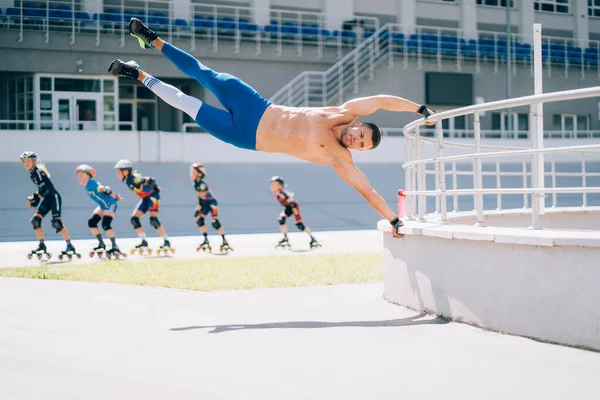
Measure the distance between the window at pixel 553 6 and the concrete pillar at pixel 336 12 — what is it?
11830mm

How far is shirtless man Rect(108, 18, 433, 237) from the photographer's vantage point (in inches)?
280

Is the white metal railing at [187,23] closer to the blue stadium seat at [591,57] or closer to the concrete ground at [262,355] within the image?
the blue stadium seat at [591,57]

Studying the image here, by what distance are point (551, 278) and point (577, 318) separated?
0.33 meters

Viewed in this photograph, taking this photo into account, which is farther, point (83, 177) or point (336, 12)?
point (336, 12)

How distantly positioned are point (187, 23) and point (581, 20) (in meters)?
23.4

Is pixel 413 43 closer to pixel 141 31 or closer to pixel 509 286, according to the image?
pixel 141 31

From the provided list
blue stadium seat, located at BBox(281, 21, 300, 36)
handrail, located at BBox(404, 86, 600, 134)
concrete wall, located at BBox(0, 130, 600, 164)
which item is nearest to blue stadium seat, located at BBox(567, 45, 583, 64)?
concrete wall, located at BBox(0, 130, 600, 164)

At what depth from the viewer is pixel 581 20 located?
44.6 metres

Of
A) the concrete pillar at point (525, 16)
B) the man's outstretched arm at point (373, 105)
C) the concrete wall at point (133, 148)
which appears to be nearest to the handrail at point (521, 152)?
the man's outstretched arm at point (373, 105)

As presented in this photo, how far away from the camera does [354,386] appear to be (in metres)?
4.54

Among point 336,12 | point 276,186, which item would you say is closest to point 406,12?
point 336,12

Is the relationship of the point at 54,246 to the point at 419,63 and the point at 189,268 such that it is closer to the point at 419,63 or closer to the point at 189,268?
the point at 189,268

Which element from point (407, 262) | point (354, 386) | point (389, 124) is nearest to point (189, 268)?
point (407, 262)

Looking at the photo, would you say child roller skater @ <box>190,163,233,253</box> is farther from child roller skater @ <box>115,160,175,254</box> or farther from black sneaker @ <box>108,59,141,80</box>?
black sneaker @ <box>108,59,141,80</box>
